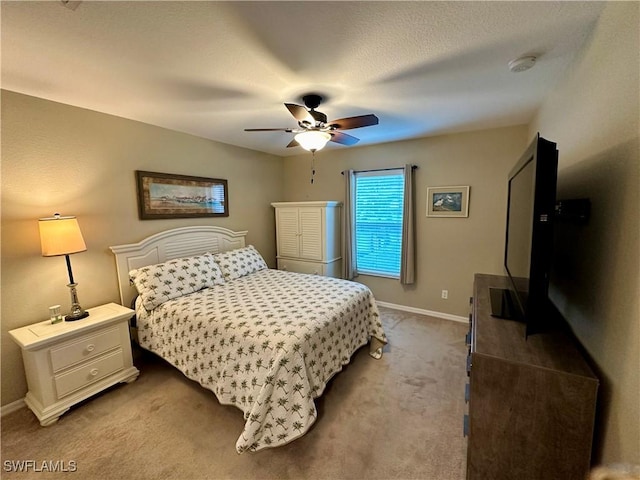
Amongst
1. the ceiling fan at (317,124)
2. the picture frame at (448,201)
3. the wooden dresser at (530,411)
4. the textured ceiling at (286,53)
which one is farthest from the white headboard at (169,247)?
the wooden dresser at (530,411)

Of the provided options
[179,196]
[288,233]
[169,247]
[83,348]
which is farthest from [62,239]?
[288,233]

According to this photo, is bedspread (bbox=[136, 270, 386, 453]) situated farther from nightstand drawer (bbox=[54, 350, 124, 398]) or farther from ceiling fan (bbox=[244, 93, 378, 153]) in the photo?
ceiling fan (bbox=[244, 93, 378, 153])

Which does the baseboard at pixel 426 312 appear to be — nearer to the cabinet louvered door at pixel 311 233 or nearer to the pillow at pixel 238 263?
the cabinet louvered door at pixel 311 233

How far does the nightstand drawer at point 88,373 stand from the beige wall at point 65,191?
0.46 m

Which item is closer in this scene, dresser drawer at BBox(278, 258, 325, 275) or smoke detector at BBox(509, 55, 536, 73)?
smoke detector at BBox(509, 55, 536, 73)

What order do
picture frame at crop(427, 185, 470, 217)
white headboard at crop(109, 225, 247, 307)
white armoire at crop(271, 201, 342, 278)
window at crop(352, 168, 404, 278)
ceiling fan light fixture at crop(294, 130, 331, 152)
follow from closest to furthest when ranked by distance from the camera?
ceiling fan light fixture at crop(294, 130, 331, 152) < white headboard at crop(109, 225, 247, 307) < picture frame at crop(427, 185, 470, 217) < window at crop(352, 168, 404, 278) < white armoire at crop(271, 201, 342, 278)

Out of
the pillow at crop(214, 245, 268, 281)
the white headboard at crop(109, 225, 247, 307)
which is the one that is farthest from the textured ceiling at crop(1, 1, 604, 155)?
the pillow at crop(214, 245, 268, 281)

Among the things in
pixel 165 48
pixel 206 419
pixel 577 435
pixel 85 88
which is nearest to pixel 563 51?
pixel 577 435

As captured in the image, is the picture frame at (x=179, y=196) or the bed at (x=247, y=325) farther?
the picture frame at (x=179, y=196)

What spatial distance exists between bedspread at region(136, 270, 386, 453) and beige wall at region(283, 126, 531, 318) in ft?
4.20

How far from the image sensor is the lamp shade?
1958mm

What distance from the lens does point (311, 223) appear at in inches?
156

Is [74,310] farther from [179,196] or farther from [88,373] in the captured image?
[179,196]

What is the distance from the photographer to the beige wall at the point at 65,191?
1994mm
